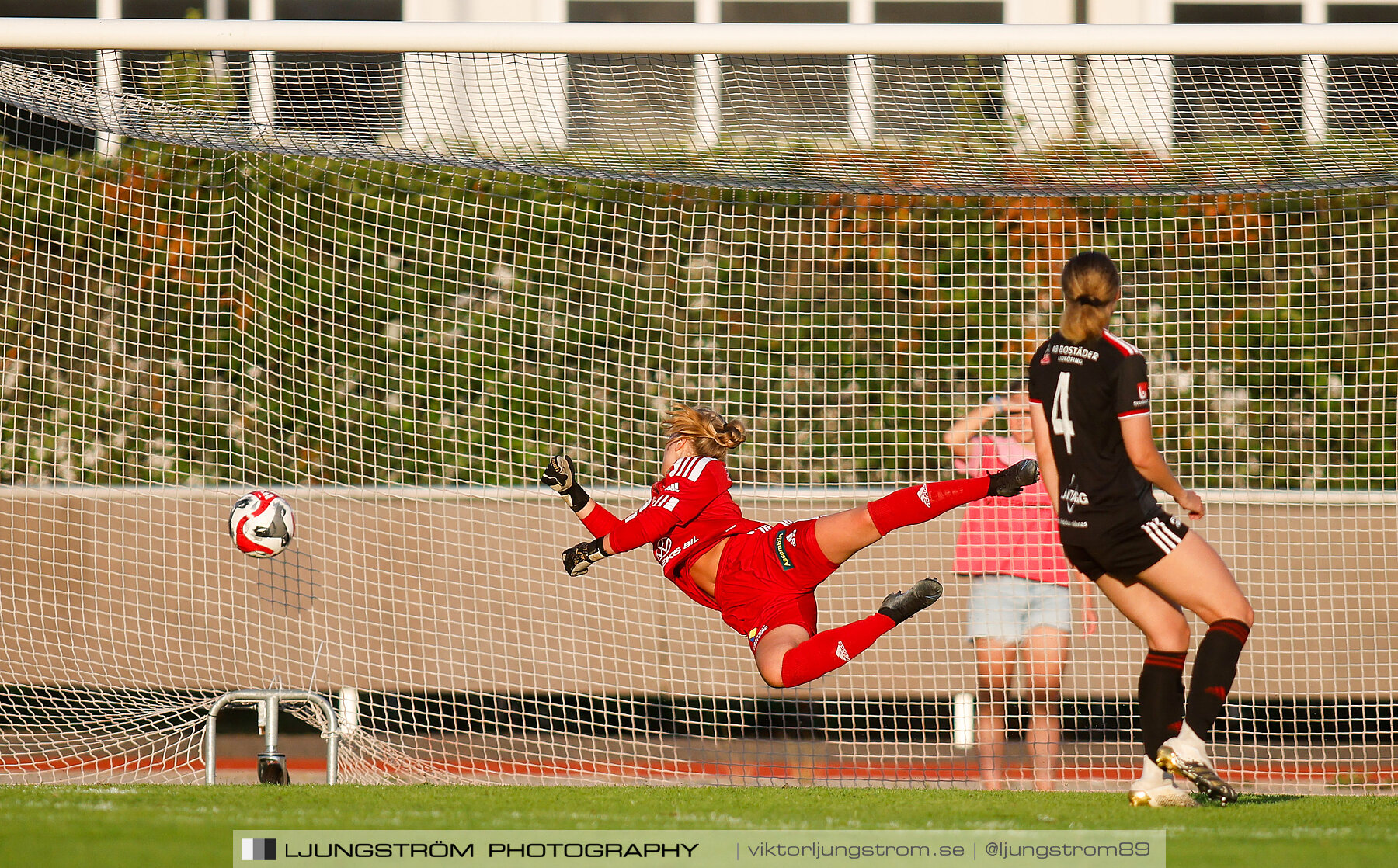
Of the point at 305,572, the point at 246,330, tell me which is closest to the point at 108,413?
the point at 246,330

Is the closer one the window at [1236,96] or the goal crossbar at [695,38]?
the goal crossbar at [695,38]

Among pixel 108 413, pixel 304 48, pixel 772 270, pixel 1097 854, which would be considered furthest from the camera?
pixel 772 270

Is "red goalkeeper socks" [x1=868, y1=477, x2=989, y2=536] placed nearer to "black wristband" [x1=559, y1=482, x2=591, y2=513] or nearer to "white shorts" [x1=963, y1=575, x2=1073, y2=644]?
"white shorts" [x1=963, y1=575, x2=1073, y2=644]

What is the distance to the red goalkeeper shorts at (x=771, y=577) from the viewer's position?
4520mm

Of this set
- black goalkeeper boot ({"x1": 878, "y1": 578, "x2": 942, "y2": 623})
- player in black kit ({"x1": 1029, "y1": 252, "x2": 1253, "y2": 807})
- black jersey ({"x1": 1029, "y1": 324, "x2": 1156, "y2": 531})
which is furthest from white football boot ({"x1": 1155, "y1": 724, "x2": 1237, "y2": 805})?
black goalkeeper boot ({"x1": 878, "y1": 578, "x2": 942, "y2": 623})

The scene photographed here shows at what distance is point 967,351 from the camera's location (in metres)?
6.62

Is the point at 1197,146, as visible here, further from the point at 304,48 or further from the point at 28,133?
the point at 28,133

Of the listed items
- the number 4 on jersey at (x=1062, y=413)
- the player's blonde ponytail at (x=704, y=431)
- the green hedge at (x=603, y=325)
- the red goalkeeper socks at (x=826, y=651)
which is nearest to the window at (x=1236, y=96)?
the green hedge at (x=603, y=325)

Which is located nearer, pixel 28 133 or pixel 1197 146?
pixel 1197 146

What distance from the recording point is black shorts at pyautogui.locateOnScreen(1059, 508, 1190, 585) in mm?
3691

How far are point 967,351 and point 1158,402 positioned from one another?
1037mm

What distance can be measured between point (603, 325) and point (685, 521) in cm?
244

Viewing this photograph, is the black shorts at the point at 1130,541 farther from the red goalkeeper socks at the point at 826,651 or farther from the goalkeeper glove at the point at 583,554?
the goalkeeper glove at the point at 583,554

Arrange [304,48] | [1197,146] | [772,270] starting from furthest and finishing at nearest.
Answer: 1. [772,270]
2. [1197,146]
3. [304,48]
